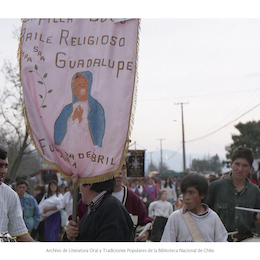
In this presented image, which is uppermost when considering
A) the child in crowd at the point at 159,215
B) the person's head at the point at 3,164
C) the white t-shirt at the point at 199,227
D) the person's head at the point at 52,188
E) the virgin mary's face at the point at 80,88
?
the virgin mary's face at the point at 80,88

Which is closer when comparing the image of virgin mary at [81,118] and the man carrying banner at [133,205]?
the image of virgin mary at [81,118]

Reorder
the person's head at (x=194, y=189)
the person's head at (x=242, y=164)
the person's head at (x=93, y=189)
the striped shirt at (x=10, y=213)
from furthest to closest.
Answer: the person's head at (x=242, y=164), the striped shirt at (x=10, y=213), the person's head at (x=194, y=189), the person's head at (x=93, y=189)

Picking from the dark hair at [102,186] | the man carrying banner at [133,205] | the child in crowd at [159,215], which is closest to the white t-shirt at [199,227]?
the dark hair at [102,186]

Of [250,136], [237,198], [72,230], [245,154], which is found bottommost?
[72,230]

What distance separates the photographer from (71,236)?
2615 millimetres

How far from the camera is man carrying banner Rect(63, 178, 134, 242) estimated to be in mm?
2475

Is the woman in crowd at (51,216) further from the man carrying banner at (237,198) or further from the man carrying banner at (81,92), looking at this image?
the man carrying banner at (81,92)

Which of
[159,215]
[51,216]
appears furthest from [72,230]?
[159,215]

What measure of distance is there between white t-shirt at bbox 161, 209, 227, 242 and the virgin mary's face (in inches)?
50.5

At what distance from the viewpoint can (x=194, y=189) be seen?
3143 millimetres

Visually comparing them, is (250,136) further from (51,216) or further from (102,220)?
(102,220)

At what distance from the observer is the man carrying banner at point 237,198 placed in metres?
3.84

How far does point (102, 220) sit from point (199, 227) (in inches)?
35.0

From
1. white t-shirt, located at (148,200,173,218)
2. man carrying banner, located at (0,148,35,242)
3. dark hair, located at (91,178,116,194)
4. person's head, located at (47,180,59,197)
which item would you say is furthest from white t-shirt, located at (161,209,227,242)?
white t-shirt, located at (148,200,173,218)
